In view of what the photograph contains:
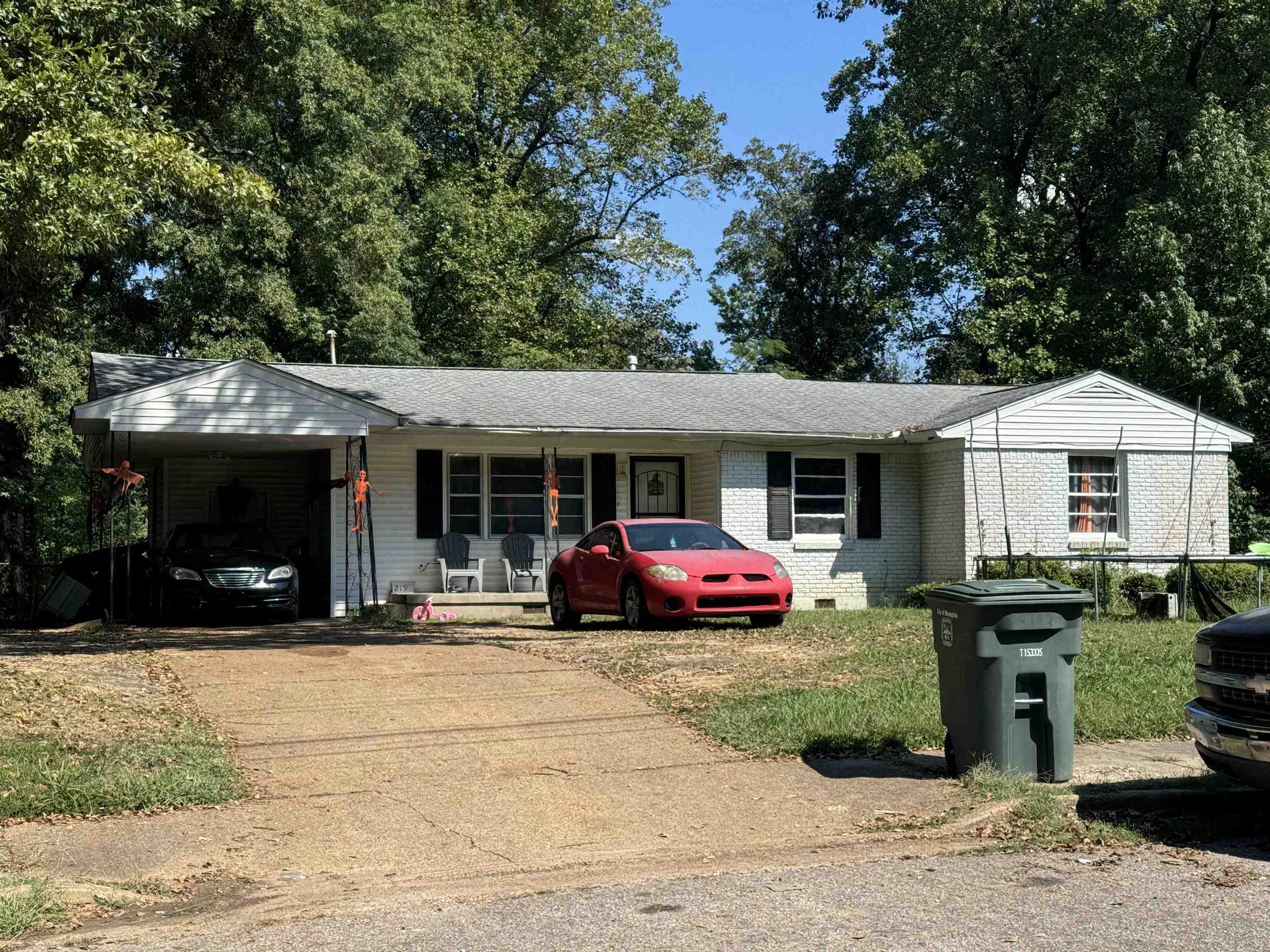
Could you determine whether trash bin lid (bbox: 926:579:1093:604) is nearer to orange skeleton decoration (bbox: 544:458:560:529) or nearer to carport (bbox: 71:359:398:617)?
carport (bbox: 71:359:398:617)

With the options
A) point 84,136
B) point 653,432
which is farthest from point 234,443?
point 84,136

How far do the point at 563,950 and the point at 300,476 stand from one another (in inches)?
770

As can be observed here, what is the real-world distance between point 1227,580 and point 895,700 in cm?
1256

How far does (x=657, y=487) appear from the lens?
2261cm

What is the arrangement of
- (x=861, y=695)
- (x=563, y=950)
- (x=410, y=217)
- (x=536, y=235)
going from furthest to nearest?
(x=536, y=235)
(x=410, y=217)
(x=861, y=695)
(x=563, y=950)

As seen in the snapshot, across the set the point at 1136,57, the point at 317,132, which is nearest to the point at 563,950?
the point at 317,132

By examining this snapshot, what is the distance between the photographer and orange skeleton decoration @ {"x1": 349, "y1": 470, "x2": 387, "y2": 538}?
18.6 meters

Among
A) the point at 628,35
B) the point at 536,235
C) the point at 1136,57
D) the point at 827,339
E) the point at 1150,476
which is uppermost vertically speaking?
the point at 628,35

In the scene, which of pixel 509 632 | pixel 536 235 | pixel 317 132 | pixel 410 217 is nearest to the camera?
pixel 509 632

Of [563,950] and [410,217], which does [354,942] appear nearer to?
[563,950]

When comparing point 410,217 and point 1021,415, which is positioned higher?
point 410,217

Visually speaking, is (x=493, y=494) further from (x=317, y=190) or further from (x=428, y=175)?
(x=428, y=175)

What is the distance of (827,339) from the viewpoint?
42.8 metres

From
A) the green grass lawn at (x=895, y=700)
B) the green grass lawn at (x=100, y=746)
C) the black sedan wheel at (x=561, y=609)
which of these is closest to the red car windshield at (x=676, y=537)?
the black sedan wheel at (x=561, y=609)
